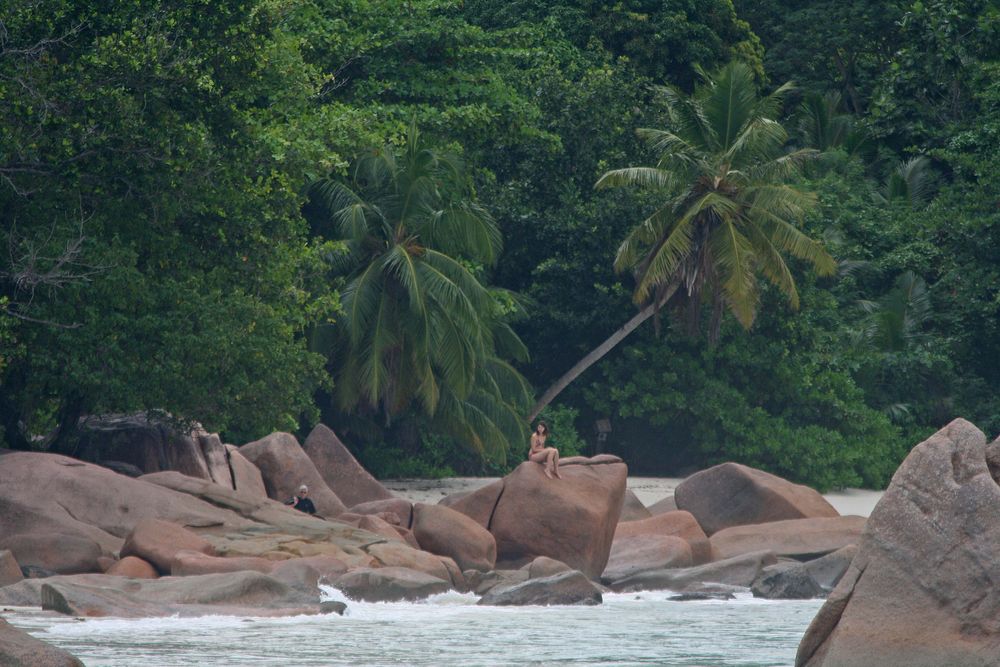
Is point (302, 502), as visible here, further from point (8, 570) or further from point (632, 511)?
point (632, 511)

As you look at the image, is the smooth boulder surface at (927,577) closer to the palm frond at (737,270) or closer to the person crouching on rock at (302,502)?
the person crouching on rock at (302,502)

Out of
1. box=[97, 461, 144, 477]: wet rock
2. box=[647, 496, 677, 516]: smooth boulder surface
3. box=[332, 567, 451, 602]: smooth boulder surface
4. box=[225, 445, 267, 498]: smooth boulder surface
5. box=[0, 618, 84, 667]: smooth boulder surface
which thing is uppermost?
box=[0, 618, 84, 667]: smooth boulder surface

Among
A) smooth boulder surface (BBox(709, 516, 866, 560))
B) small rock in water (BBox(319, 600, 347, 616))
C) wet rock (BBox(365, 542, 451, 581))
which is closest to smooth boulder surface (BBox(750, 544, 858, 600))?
smooth boulder surface (BBox(709, 516, 866, 560))

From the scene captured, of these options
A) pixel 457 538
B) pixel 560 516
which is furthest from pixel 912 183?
pixel 457 538

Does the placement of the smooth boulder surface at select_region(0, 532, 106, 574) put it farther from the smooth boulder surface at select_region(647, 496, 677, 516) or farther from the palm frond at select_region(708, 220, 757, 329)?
the palm frond at select_region(708, 220, 757, 329)

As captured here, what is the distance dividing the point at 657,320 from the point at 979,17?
9.10 meters

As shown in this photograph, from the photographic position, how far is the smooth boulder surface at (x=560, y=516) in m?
20.8

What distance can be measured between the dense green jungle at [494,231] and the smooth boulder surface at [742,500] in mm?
4745

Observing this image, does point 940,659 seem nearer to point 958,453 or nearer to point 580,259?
point 958,453

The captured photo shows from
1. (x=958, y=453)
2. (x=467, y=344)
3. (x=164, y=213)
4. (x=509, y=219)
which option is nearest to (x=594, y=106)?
(x=509, y=219)

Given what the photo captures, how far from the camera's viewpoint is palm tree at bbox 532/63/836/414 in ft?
101

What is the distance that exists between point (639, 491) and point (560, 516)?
12.0m

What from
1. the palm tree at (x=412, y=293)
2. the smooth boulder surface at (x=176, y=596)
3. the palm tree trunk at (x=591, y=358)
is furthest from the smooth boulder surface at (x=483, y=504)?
the palm tree trunk at (x=591, y=358)

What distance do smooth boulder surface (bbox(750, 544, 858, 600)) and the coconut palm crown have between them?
10380 millimetres
